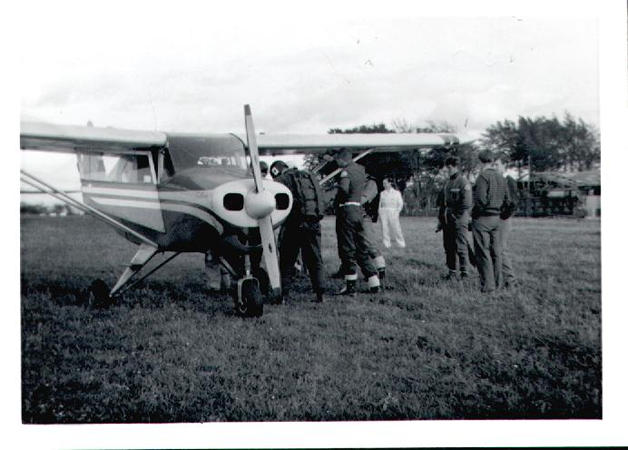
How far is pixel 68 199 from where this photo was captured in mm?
4629

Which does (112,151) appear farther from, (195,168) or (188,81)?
Result: (188,81)

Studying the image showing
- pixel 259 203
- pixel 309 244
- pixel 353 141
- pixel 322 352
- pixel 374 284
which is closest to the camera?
pixel 322 352

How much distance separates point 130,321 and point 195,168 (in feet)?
4.65

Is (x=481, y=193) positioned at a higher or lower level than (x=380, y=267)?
higher

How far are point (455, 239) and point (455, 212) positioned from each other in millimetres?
290

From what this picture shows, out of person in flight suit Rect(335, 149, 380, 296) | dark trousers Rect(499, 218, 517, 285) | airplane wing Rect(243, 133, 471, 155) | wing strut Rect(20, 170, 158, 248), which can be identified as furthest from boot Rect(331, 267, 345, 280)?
wing strut Rect(20, 170, 158, 248)

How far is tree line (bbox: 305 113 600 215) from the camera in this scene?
4.02m

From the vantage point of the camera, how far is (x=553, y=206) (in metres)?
4.75

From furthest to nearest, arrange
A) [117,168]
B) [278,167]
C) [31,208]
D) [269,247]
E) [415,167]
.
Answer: [415,167]
[278,167]
[117,168]
[269,247]
[31,208]

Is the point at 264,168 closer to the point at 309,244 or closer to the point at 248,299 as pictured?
the point at 309,244

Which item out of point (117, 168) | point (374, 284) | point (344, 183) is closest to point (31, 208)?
point (117, 168)

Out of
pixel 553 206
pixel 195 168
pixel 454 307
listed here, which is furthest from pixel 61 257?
pixel 553 206

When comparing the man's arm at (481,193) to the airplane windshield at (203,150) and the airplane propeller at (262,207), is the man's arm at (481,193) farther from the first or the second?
the airplane windshield at (203,150)

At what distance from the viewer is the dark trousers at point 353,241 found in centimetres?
528
